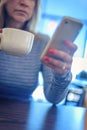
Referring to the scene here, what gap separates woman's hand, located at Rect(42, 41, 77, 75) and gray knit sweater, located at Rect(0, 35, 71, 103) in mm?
223

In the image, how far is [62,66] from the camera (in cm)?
52

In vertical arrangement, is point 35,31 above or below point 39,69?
above

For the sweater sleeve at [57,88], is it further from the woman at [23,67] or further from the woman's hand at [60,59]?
the woman's hand at [60,59]

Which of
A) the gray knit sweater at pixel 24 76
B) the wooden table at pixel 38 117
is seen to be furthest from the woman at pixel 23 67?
the wooden table at pixel 38 117

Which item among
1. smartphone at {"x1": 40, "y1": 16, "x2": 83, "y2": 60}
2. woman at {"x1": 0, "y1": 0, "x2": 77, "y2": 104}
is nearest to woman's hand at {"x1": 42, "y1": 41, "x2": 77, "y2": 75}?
smartphone at {"x1": 40, "y1": 16, "x2": 83, "y2": 60}

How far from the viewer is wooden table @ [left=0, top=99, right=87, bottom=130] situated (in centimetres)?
42

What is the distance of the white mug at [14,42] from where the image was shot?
1.39ft

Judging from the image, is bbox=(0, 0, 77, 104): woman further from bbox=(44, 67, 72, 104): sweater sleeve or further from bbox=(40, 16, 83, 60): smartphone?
bbox=(40, 16, 83, 60): smartphone

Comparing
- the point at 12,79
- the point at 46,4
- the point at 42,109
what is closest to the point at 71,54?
the point at 42,109

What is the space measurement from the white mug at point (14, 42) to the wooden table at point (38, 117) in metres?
0.13

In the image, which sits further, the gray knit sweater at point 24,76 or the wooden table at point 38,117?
the gray knit sweater at point 24,76

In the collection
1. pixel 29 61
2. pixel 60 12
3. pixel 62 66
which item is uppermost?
pixel 62 66

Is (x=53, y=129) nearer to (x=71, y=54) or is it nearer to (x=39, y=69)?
(x=71, y=54)

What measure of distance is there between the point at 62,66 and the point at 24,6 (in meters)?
0.38
